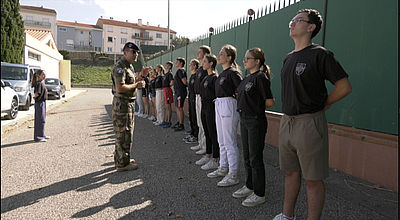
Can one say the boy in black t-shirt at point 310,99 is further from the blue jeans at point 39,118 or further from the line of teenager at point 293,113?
the blue jeans at point 39,118

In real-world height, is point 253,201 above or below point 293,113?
below

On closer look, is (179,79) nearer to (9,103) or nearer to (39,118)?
(39,118)

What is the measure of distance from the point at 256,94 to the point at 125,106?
87.2 inches

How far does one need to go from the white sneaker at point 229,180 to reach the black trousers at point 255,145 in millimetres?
560

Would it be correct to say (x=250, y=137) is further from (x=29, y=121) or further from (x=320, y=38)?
(x=29, y=121)

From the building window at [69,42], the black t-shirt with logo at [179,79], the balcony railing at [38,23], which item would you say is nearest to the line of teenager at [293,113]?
the black t-shirt with logo at [179,79]

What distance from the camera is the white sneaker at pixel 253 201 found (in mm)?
3304

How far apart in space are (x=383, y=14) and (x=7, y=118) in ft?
35.2

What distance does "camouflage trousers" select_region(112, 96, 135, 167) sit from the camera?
A: 4480 millimetres

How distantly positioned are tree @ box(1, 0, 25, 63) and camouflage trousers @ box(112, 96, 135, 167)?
15.3 meters

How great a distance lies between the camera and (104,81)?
4428 centimetres

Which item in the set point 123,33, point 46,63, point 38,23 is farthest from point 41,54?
point 123,33

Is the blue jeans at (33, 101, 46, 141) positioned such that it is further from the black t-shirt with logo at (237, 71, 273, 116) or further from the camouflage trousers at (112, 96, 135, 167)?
the black t-shirt with logo at (237, 71, 273, 116)

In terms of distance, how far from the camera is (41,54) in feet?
72.1
